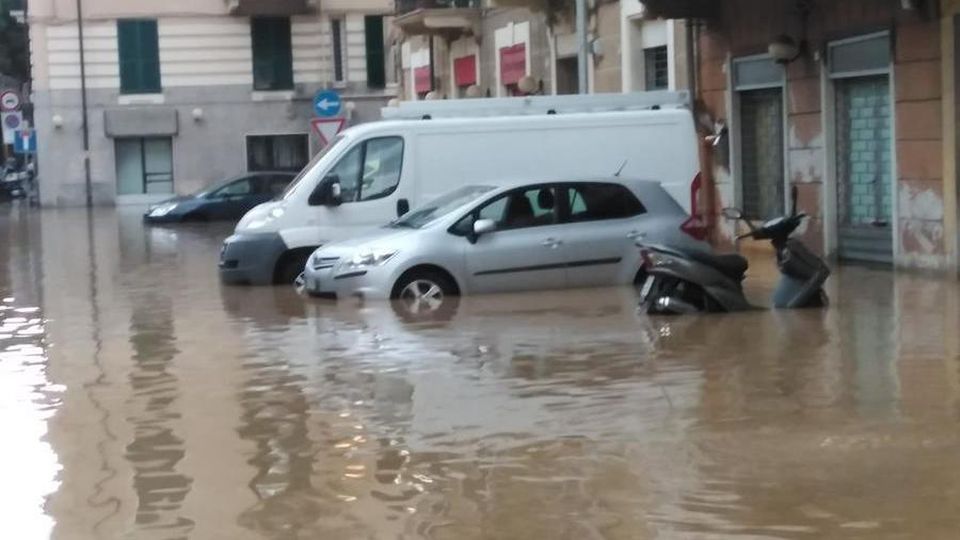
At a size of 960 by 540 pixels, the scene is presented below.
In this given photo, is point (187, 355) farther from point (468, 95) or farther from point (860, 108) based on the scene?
point (468, 95)

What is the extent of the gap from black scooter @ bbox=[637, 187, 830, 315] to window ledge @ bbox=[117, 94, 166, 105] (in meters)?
37.3

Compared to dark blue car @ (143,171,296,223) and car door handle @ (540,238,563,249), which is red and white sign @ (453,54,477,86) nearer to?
dark blue car @ (143,171,296,223)

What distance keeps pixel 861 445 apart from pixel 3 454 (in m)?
4.73

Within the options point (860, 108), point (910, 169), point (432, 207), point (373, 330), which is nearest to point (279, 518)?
point (373, 330)

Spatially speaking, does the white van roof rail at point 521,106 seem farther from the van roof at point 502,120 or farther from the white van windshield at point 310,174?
the white van windshield at point 310,174

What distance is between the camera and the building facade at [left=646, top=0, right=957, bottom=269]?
1833cm

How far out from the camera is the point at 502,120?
19266 mm

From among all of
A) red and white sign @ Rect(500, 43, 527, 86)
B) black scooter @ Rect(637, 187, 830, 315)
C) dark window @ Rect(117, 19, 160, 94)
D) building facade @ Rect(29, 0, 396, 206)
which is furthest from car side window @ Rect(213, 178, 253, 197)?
black scooter @ Rect(637, 187, 830, 315)

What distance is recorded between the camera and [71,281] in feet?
73.3

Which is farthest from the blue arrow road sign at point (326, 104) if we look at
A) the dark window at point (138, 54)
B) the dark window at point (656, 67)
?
the dark window at point (138, 54)

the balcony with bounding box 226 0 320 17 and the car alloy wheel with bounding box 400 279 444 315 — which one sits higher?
the balcony with bounding box 226 0 320 17

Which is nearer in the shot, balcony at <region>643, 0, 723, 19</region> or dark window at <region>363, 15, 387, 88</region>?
balcony at <region>643, 0, 723, 19</region>

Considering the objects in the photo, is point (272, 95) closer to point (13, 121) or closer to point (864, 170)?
point (13, 121)

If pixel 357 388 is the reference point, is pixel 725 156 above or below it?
above
